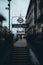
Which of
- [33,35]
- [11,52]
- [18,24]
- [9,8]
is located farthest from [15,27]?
[11,52]

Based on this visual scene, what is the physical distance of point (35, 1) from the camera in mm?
3117

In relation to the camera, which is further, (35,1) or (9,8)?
(9,8)

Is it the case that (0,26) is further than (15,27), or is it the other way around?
(15,27)

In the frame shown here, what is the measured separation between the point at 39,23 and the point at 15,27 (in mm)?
1781

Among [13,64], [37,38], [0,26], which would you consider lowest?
[13,64]

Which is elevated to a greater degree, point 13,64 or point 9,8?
point 9,8

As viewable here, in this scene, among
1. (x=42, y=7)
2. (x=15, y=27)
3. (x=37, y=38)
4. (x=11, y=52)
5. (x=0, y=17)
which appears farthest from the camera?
(x=11, y=52)

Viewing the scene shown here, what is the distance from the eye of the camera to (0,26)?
2.70m

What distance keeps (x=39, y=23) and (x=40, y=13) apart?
171 mm

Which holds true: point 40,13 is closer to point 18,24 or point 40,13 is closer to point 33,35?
point 33,35

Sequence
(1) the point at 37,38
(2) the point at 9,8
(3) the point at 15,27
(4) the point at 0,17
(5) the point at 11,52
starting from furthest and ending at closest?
(5) the point at 11,52 → (3) the point at 15,27 → (2) the point at 9,8 → (1) the point at 37,38 → (4) the point at 0,17

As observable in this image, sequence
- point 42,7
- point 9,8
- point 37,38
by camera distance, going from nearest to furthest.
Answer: point 42,7 < point 37,38 < point 9,8

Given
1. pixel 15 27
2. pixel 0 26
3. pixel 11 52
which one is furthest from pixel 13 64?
pixel 0 26

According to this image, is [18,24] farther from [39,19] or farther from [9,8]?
[39,19]
